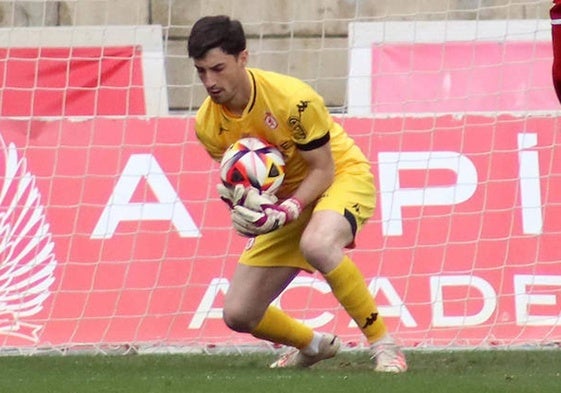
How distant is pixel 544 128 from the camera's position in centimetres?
731

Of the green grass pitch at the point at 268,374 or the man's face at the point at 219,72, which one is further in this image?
the man's face at the point at 219,72

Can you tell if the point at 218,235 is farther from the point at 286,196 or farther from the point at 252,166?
the point at 252,166

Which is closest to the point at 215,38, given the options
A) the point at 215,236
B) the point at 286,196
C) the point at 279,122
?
the point at 279,122

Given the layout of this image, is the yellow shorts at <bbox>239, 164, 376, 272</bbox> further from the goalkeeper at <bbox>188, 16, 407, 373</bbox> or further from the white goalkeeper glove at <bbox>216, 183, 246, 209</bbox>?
the white goalkeeper glove at <bbox>216, 183, 246, 209</bbox>

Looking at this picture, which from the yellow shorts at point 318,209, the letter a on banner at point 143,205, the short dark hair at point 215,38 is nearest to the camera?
the short dark hair at point 215,38

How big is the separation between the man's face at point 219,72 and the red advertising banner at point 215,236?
199 cm

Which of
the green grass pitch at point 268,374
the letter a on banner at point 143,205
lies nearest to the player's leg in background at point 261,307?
the green grass pitch at point 268,374

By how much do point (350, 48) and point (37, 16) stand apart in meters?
2.38

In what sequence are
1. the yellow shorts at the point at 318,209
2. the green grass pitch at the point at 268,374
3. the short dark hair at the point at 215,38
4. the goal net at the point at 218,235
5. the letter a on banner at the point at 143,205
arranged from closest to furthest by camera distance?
1. the green grass pitch at the point at 268,374
2. the short dark hair at the point at 215,38
3. the yellow shorts at the point at 318,209
4. the goal net at the point at 218,235
5. the letter a on banner at the point at 143,205

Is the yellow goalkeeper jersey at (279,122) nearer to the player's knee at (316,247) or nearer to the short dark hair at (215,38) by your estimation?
the short dark hair at (215,38)

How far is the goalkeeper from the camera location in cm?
530

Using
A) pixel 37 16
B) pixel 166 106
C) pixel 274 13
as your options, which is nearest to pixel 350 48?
pixel 166 106

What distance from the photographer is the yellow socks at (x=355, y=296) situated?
17.8 ft

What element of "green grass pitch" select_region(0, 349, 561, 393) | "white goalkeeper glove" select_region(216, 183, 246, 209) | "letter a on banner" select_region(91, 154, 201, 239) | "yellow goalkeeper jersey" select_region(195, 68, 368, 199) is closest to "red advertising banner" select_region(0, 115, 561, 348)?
"letter a on banner" select_region(91, 154, 201, 239)
